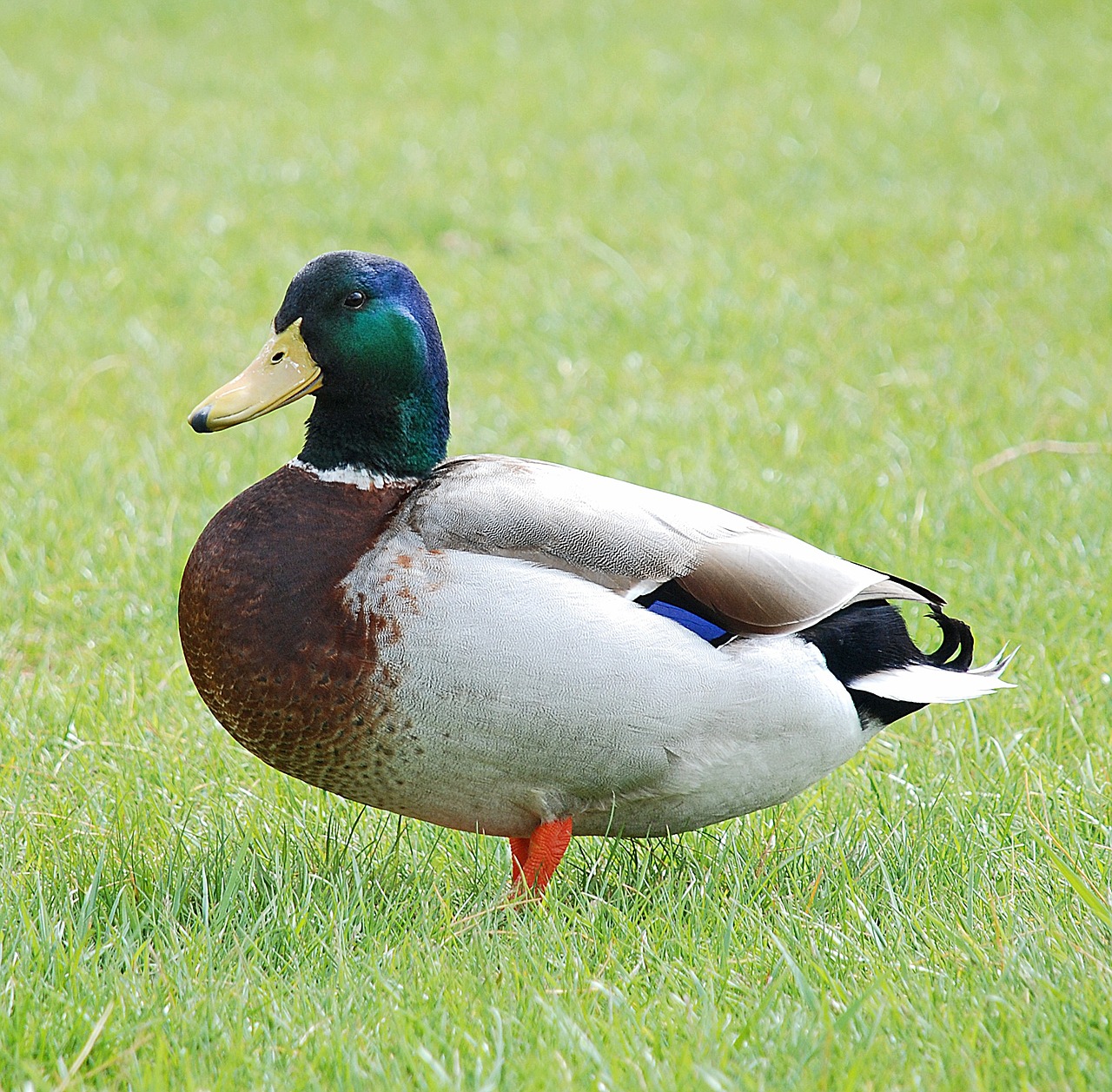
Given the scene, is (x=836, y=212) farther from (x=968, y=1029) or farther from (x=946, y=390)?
(x=968, y=1029)

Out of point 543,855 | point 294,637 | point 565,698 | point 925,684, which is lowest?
point 543,855

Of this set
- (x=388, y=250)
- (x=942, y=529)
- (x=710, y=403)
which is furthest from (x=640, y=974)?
(x=388, y=250)

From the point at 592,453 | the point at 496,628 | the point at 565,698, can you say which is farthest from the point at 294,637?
the point at 592,453

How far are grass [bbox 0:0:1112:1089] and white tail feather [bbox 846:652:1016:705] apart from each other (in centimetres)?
26

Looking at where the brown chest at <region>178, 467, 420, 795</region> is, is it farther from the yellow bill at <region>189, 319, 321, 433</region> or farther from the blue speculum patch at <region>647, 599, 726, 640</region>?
the blue speculum patch at <region>647, 599, 726, 640</region>

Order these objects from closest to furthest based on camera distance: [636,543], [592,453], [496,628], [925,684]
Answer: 1. [496,628]
2. [636,543]
3. [925,684]
4. [592,453]

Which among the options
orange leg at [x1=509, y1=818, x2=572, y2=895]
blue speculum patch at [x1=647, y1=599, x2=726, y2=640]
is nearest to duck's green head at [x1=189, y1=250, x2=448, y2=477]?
blue speculum patch at [x1=647, y1=599, x2=726, y2=640]

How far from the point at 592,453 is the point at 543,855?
8.19 ft

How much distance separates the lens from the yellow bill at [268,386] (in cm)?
267

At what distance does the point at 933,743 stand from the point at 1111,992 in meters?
1.26

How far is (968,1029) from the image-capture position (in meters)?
2.04

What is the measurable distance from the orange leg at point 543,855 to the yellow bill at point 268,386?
34.5 inches

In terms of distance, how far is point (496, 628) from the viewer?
2.44 metres

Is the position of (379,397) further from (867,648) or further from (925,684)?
(925,684)
